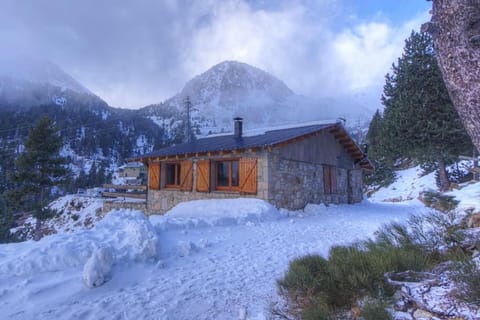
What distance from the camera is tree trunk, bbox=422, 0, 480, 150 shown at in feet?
6.27

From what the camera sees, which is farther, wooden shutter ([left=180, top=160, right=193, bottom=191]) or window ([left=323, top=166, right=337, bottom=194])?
window ([left=323, top=166, right=337, bottom=194])

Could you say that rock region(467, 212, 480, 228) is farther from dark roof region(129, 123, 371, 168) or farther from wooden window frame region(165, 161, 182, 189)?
wooden window frame region(165, 161, 182, 189)

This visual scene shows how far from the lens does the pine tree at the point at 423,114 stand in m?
13.3

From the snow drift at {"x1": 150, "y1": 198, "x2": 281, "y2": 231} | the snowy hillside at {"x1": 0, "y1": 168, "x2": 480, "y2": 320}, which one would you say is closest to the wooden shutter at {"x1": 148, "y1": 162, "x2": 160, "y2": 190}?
the snow drift at {"x1": 150, "y1": 198, "x2": 281, "y2": 231}

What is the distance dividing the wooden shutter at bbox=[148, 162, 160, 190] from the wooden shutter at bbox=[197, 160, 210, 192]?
2.90m

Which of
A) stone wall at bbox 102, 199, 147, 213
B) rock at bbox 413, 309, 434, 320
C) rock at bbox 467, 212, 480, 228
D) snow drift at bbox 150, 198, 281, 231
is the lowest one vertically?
stone wall at bbox 102, 199, 147, 213

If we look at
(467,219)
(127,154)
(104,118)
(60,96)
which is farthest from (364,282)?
(60,96)

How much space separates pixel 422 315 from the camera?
166 centimetres

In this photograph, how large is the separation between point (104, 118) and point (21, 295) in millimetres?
90695

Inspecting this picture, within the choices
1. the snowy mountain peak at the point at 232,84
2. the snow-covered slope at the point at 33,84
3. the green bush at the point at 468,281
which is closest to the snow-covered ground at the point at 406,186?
the green bush at the point at 468,281

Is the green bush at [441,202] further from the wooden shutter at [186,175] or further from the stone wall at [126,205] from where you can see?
the stone wall at [126,205]

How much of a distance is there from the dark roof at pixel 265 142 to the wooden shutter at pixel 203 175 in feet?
1.85

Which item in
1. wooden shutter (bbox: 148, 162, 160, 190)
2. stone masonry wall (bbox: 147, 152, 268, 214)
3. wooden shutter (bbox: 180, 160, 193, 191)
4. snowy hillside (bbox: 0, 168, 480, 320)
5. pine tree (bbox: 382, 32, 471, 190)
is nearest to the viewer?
snowy hillside (bbox: 0, 168, 480, 320)

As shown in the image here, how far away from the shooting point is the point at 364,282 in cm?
210
